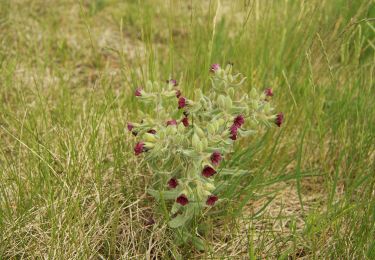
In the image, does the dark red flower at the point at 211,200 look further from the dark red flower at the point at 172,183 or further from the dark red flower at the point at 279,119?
the dark red flower at the point at 279,119

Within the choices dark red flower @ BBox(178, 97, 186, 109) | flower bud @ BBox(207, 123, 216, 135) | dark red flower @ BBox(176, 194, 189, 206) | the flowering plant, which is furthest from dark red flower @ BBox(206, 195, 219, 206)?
dark red flower @ BBox(178, 97, 186, 109)

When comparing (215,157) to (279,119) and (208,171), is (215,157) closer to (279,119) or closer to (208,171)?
(208,171)

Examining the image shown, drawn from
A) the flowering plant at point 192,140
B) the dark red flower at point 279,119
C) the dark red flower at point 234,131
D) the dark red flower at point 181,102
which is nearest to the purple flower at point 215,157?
the flowering plant at point 192,140

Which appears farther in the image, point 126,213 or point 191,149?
point 126,213

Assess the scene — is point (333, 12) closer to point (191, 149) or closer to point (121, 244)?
point (191, 149)

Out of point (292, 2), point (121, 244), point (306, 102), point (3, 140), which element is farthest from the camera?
point (292, 2)

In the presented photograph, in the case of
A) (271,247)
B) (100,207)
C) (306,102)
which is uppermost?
(306,102)

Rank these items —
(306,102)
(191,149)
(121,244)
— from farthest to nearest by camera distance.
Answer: (306,102)
(121,244)
(191,149)

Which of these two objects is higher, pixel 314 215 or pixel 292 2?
pixel 292 2

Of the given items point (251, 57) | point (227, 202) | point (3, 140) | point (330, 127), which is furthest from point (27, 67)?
point (330, 127)
